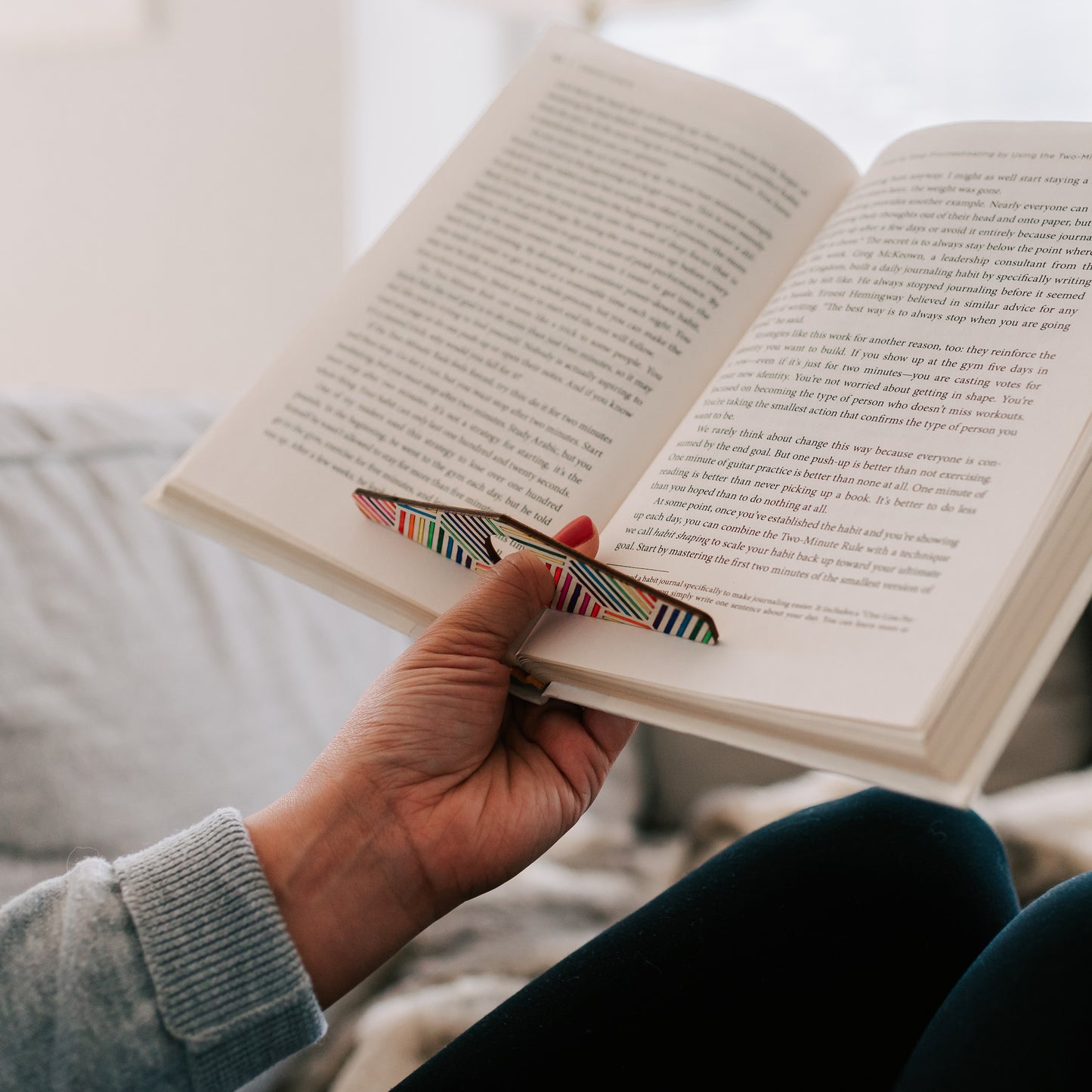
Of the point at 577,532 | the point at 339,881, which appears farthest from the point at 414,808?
the point at 577,532

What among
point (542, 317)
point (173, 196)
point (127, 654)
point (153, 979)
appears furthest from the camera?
point (173, 196)

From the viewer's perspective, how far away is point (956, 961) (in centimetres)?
48

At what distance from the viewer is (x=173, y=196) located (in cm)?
174

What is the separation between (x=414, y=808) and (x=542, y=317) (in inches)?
10.7

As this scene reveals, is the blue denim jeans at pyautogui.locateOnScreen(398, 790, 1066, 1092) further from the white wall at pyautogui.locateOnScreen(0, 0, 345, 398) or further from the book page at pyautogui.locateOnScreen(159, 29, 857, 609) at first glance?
the white wall at pyautogui.locateOnScreen(0, 0, 345, 398)

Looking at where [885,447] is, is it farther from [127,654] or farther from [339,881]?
[127,654]

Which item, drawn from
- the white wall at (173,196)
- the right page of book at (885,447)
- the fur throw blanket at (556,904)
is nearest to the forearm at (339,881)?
the right page of book at (885,447)

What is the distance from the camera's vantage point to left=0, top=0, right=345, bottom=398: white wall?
163 centimetres

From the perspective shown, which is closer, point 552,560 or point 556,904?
point 552,560

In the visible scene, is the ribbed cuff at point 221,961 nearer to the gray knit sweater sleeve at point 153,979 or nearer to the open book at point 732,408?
the gray knit sweater sleeve at point 153,979

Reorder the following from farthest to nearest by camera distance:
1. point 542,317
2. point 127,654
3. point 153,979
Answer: point 127,654, point 542,317, point 153,979

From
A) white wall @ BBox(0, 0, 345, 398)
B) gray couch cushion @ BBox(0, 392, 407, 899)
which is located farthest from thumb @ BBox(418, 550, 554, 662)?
white wall @ BBox(0, 0, 345, 398)

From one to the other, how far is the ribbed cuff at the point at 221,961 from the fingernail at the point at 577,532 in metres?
0.20

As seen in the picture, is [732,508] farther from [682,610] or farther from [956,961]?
[956,961]
